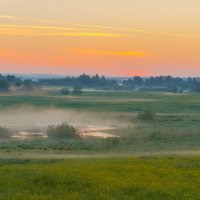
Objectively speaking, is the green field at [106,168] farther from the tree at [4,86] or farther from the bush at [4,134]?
the tree at [4,86]

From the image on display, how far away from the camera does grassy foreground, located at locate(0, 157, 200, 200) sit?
795 inches

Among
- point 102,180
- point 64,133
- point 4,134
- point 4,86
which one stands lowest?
point 4,134

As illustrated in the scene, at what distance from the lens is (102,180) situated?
22.0 meters

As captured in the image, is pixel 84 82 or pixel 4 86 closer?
pixel 4 86

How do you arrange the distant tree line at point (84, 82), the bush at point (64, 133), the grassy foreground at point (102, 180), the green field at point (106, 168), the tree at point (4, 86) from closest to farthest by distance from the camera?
the grassy foreground at point (102, 180)
the green field at point (106, 168)
the bush at point (64, 133)
the tree at point (4, 86)
the distant tree line at point (84, 82)

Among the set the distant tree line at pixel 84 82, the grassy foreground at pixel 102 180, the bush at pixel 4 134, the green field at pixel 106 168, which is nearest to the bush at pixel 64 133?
the bush at pixel 4 134

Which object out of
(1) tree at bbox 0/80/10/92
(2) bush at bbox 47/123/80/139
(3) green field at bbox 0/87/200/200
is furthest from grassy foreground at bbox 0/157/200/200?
(1) tree at bbox 0/80/10/92

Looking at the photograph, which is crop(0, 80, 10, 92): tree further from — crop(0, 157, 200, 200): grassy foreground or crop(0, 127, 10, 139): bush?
crop(0, 157, 200, 200): grassy foreground

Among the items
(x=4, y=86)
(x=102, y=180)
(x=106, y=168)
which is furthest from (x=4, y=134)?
(x=4, y=86)

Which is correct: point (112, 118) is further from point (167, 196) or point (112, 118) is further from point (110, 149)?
point (167, 196)

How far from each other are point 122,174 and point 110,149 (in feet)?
38.4

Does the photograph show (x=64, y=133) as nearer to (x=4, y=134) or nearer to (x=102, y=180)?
(x=4, y=134)

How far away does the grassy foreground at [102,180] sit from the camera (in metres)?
20.2

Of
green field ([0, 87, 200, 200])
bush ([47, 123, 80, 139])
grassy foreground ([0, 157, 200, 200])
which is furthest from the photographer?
bush ([47, 123, 80, 139])
